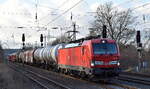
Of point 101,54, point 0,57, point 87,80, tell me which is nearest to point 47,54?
point 87,80

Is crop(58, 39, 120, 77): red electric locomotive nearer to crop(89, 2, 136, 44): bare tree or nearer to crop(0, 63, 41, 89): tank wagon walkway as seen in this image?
crop(0, 63, 41, 89): tank wagon walkway

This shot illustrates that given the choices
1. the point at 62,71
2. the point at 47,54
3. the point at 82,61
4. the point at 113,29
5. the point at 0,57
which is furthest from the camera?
the point at 0,57

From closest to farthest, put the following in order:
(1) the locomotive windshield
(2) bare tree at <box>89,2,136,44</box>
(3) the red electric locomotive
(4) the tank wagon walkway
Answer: (4) the tank wagon walkway → (3) the red electric locomotive → (1) the locomotive windshield → (2) bare tree at <box>89,2,136,44</box>

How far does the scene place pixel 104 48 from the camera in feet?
82.2

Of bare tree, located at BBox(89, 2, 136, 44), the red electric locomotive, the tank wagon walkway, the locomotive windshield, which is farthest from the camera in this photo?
bare tree, located at BBox(89, 2, 136, 44)

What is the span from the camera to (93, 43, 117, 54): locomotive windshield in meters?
24.8

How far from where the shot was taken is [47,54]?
151 feet

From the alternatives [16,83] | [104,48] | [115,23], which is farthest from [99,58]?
[115,23]

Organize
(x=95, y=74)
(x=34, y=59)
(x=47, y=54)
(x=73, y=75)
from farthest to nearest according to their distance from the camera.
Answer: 1. (x=34, y=59)
2. (x=47, y=54)
3. (x=73, y=75)
4. (x=95, y=74)

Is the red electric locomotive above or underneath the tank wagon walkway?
above

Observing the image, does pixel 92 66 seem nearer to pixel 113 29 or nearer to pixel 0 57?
pixel 113 29

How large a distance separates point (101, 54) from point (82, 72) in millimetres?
3253

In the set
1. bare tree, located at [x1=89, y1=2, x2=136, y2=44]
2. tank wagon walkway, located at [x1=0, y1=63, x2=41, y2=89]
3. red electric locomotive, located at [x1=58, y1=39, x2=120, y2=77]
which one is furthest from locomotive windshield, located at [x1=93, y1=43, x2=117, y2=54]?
bare tree, located at [x1=89, y1=2, x2=136, y2=44]

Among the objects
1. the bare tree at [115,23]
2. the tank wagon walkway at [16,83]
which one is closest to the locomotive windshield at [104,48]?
the tank wagon walkway at [16,83]
